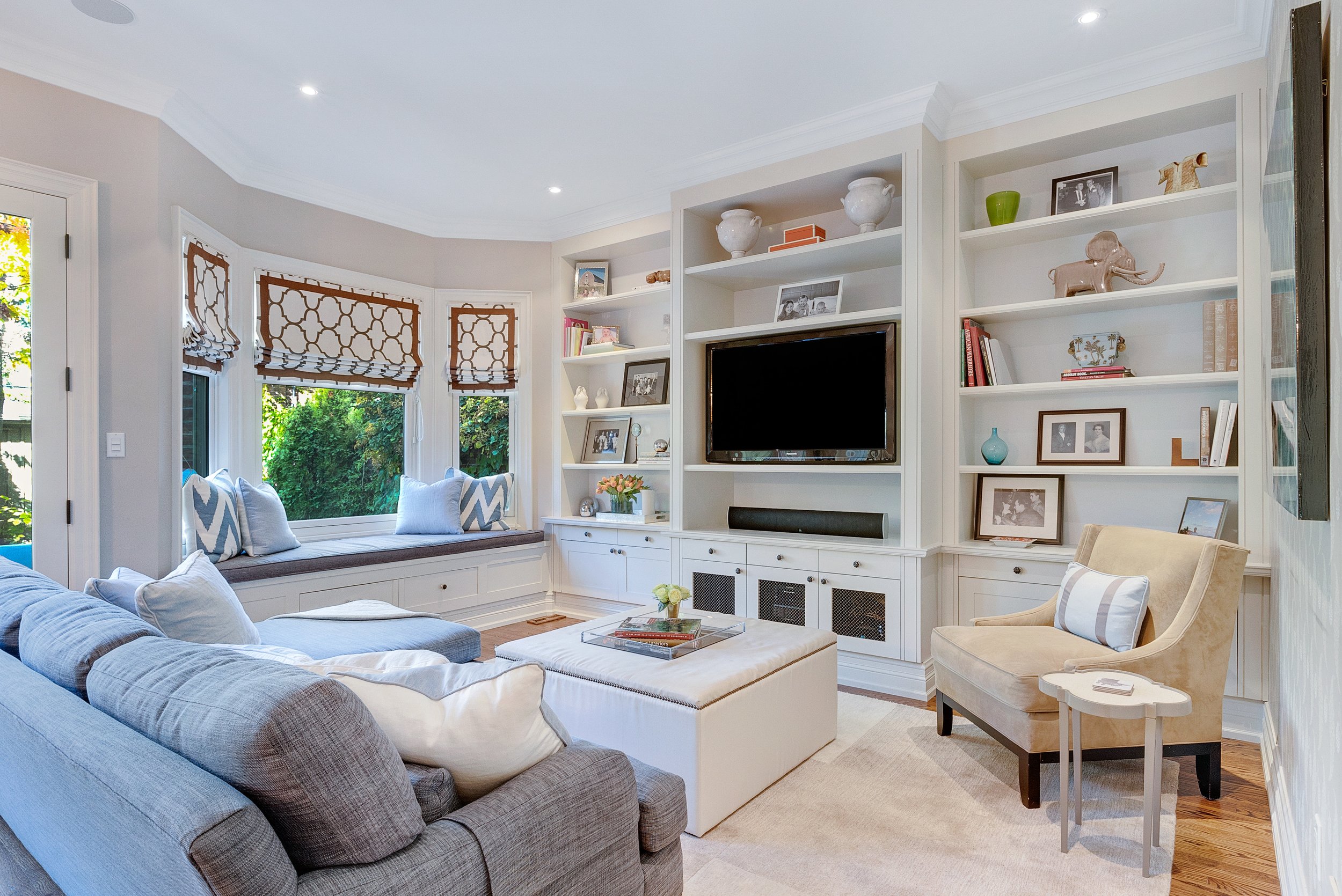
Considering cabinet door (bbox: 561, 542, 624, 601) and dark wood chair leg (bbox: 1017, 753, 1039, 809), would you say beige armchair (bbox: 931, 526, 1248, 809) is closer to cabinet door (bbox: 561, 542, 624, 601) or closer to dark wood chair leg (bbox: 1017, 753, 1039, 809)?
dark wood chair leg (bbox: 1017, 753, 1039, 809)

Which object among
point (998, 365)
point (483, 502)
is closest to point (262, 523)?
point (483, 502)

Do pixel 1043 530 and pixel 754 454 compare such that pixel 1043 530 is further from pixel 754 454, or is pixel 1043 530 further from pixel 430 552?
pixel 430 552

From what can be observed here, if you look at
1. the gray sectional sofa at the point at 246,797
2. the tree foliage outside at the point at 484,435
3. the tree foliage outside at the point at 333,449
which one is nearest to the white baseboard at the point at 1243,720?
the gray sectional sofa at the point at 246,797

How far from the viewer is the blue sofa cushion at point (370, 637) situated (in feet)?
8.50

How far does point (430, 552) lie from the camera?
170 inches

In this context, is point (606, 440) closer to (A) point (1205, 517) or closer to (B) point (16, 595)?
(A) point (1205, 517)

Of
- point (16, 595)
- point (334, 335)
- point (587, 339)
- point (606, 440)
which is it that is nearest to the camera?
point (16, 595)

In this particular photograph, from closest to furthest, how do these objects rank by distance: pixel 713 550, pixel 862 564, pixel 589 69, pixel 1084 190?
pixel 589 69, pixel 1084 190, pixel 862 564, pixel 713 550

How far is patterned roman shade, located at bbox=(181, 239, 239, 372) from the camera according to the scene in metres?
3.49

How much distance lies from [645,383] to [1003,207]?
7.64 feet

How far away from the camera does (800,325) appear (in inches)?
152

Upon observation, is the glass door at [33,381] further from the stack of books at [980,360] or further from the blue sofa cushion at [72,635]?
the stack of books at [980,360]

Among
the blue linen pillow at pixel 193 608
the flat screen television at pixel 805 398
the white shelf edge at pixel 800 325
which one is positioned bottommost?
the blue linen pillow at pixel 193 608

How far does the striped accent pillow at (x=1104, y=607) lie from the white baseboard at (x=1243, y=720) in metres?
0.73
